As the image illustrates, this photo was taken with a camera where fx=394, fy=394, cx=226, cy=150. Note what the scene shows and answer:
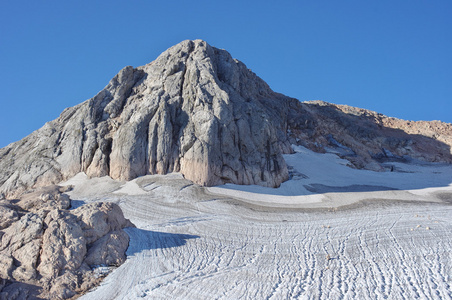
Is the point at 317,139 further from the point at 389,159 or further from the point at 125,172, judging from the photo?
the point at 125,172

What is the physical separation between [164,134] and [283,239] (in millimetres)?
12863

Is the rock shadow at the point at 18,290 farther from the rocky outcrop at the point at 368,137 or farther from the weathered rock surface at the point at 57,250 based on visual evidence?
the rocky outcrop at the point at 368,137

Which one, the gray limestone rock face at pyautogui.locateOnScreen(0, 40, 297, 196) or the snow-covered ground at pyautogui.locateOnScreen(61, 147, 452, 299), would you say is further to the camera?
the gray limestone rock face at pyautogui.locateOnScreen(0, 40, 297, 196)

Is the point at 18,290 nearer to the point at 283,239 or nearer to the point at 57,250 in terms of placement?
the point at 57,250

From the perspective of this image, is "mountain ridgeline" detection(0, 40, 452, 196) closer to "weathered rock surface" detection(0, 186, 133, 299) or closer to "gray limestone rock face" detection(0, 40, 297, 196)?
"gray limestone rock face" detection(0, 40, 297, 196)

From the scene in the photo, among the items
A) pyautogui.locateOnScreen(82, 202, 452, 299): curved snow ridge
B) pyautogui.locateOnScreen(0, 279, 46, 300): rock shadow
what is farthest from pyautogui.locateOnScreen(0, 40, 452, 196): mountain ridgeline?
pyautogui.locateOnScreen(0, 279, 46, 300): rock shadow

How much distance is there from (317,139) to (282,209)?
2384 cm

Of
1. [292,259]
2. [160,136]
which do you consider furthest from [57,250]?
[160,136]

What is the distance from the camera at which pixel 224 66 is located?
3478 centimetres

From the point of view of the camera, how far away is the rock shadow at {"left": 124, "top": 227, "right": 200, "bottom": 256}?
1616cm

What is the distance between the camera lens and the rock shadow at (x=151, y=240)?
16.2 m

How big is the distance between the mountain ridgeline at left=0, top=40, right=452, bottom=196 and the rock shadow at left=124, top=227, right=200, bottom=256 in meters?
8.02

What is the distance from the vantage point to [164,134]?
27.7 meters

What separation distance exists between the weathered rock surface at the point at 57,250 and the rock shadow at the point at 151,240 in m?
0.41
